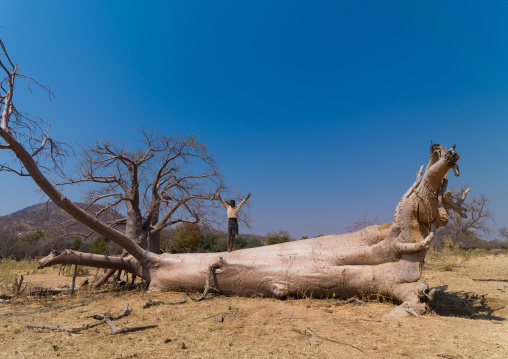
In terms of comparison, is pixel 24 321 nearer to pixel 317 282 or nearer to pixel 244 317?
pixel 244 317

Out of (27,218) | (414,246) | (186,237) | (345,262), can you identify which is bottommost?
(345,262)

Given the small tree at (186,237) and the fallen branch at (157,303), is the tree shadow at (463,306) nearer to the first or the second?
the fallen branch at (157,303)

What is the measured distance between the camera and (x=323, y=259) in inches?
197

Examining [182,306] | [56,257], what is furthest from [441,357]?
[56,257]

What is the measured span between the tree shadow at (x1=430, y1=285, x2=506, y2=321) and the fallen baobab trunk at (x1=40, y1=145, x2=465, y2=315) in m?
0.77

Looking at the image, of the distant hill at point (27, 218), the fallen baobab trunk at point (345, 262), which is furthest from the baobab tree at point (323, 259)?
the distant hill at point (27, 218)

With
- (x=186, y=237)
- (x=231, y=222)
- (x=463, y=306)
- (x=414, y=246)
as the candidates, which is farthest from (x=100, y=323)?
(x=186, y=237)

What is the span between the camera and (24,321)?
13.1ft

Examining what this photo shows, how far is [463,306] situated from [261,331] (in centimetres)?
388

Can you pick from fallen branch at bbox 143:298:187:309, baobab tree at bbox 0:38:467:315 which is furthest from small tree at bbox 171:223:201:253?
fallen branch at bbox 143:298:187:309

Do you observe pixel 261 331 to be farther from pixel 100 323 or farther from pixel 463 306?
pixel 463 306

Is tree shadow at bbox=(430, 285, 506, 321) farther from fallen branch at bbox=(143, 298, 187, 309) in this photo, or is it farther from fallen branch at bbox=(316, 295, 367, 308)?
fallen branch at bbox=(143, 298, 187, 309)

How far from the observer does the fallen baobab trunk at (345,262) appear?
4.44 m

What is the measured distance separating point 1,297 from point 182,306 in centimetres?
403
